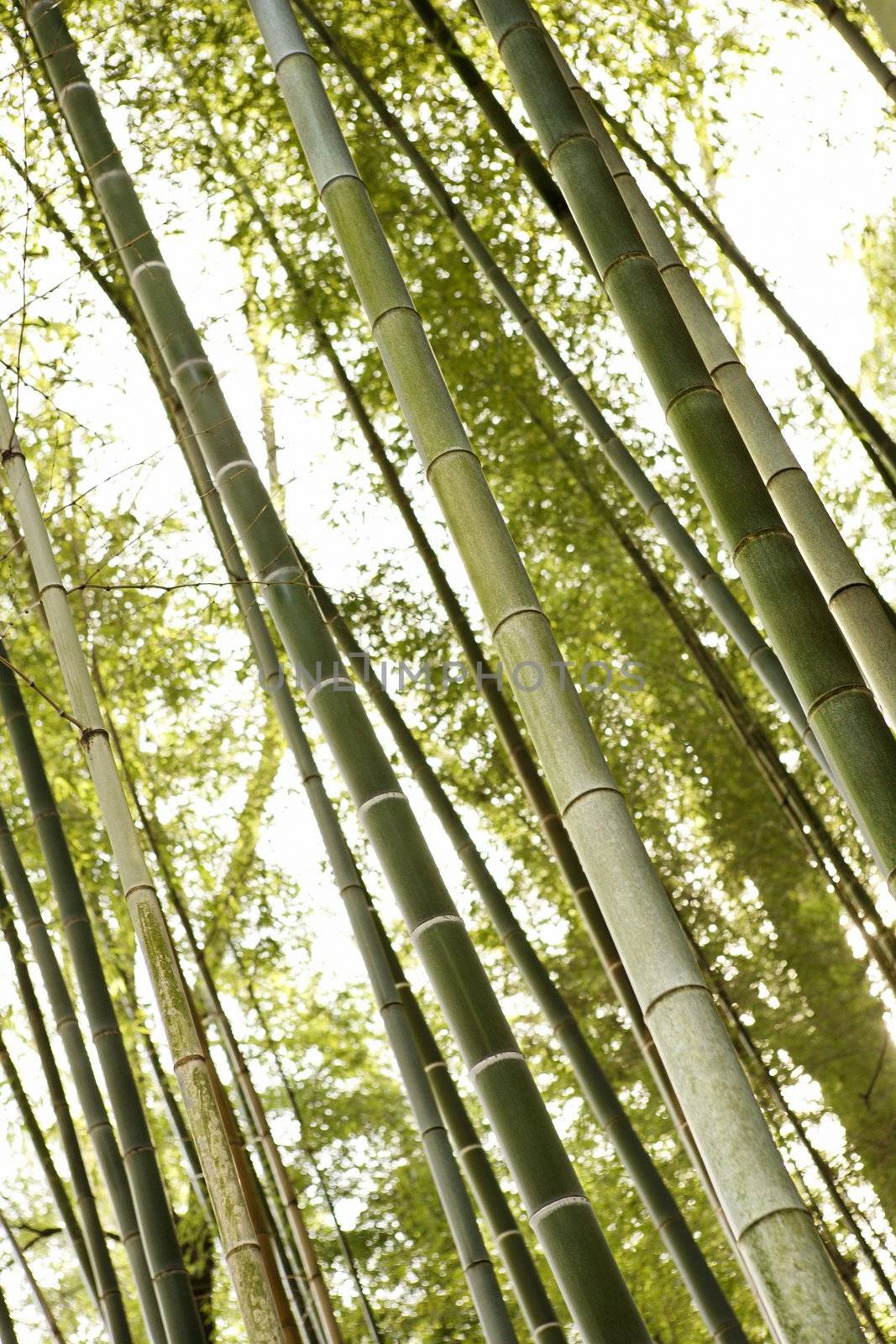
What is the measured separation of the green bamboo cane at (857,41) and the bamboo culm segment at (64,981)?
2.23 meters

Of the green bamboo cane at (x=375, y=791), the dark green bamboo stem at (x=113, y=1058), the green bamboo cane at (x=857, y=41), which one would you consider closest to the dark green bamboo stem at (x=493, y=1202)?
the green bamboo cane at (x=375, y=791)

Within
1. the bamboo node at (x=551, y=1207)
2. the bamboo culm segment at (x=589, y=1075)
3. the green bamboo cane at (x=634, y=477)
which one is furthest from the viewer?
the bamboo culm segment at (x=589, y=1075)

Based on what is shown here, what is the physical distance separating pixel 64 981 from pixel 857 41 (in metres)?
2.86

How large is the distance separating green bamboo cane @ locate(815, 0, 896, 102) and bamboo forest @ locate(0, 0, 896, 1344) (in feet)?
0.04

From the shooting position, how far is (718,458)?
1.70 meters

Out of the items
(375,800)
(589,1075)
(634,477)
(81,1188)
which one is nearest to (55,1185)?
(81,1188)

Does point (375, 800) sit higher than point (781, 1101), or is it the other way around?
point (375, 800)

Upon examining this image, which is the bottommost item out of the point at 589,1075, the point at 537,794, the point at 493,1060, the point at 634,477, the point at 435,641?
the point at 493,1060

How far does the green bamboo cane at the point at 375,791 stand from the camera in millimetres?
1769

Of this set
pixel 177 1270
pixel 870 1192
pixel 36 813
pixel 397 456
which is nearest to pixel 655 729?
pixel 397 456

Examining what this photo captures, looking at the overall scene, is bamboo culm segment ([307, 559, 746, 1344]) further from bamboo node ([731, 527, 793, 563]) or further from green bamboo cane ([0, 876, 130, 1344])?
bamboo node ([731, 527, 793, 563])

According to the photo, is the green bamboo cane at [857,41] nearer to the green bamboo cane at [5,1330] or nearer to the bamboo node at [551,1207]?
the bamboo node at [551,1207]

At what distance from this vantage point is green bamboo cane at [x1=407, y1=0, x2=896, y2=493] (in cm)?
269

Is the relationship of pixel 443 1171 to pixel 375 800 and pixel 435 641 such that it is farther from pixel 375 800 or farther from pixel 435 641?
pixel 435 641
